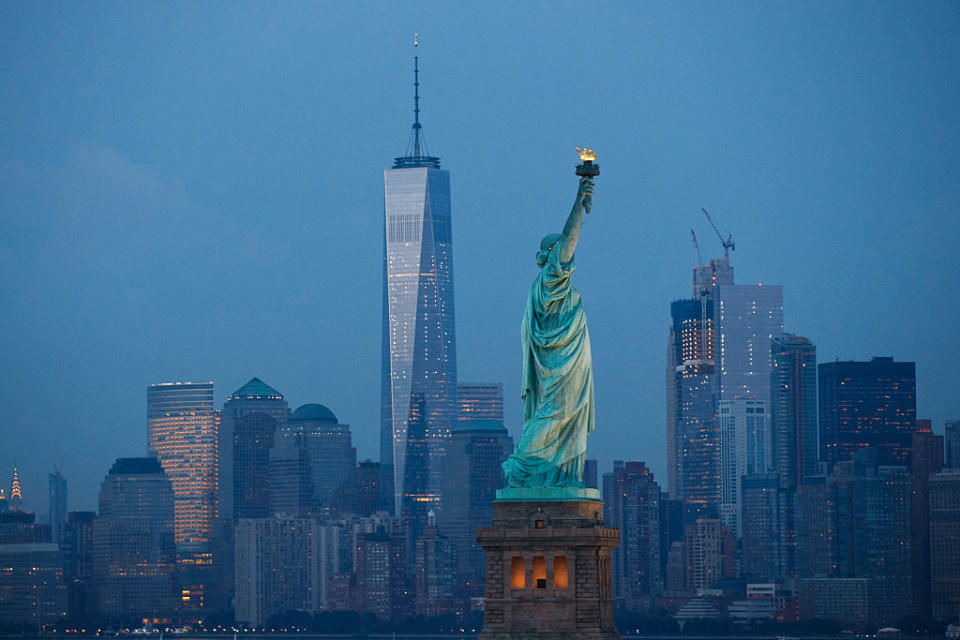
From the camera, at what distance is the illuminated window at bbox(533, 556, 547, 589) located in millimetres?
58469

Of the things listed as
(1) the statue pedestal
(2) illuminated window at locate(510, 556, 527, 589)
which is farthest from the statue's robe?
(2) illuminated window at locate(510, 556, 527, 589)

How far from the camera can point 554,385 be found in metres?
60.5

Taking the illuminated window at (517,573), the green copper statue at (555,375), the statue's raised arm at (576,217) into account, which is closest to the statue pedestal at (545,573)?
the illuminated window at (517,573)

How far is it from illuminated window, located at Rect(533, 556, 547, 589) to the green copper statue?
217 centimetres

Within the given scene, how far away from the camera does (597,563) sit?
2304 inches

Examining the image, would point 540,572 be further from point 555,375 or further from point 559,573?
point 555,375

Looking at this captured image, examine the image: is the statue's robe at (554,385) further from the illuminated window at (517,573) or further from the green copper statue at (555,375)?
the illuminated window at (517,573)

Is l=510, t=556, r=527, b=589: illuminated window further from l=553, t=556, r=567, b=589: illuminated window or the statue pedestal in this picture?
l=553, t=556, r=567, b=589: illuminated window

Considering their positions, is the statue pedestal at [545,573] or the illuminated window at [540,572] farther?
the illuminated window at [540,572]

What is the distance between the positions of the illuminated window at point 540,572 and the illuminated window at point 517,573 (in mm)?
332

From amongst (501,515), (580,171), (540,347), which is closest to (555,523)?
(501,515)

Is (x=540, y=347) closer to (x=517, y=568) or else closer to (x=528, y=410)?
(x=528, y=410)

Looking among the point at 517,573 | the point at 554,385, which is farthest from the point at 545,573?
the point at 554,385

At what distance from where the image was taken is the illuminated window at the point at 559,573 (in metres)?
58.6
